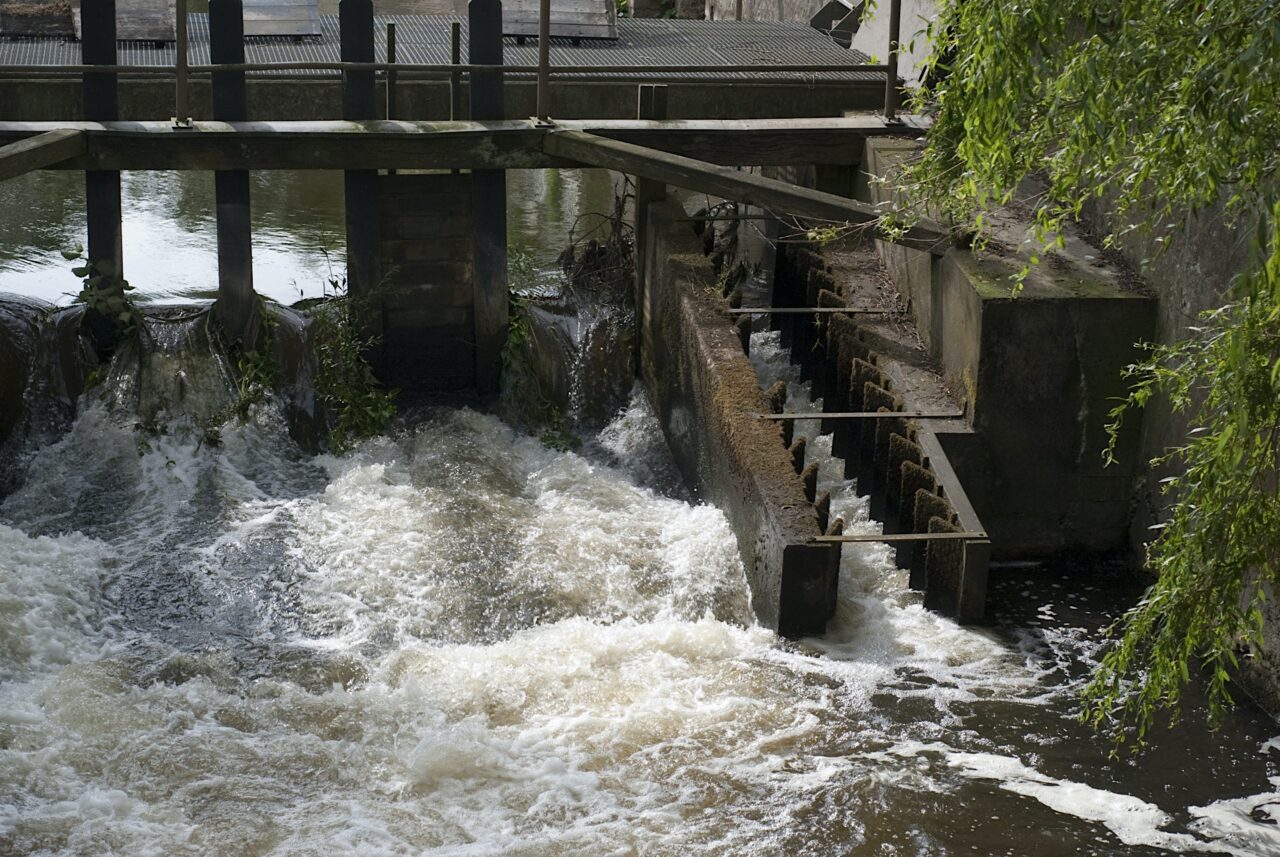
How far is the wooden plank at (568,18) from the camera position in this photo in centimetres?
1223

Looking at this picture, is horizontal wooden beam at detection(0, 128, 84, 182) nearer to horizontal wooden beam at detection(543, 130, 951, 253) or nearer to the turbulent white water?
the turbulent white water

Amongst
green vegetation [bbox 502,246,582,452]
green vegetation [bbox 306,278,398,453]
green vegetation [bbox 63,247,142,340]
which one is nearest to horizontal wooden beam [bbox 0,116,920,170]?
green vegetation [bbox 63,247,142,340]

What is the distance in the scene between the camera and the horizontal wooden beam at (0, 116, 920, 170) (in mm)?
10016

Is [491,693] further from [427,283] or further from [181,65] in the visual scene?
[181,65]

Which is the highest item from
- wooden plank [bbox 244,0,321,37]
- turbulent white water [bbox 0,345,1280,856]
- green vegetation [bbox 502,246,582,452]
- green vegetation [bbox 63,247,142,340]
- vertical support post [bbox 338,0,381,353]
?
wooden plank [bbox 244,0,321,37]

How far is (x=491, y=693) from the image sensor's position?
7.15 metres

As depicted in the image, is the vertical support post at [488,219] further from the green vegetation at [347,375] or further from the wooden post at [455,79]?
the green vegetation at [347,375]

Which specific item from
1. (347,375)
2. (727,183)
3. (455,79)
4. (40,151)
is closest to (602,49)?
(455,79)

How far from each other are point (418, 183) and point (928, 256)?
12.2 feet

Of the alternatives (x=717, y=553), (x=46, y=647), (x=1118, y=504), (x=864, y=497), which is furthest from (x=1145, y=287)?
(x=46, y=647)

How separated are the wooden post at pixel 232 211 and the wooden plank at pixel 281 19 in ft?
4.73

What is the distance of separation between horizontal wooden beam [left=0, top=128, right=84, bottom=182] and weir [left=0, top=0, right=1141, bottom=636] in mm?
19

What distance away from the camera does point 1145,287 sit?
8680 mm

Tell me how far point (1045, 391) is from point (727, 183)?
2588 mm
